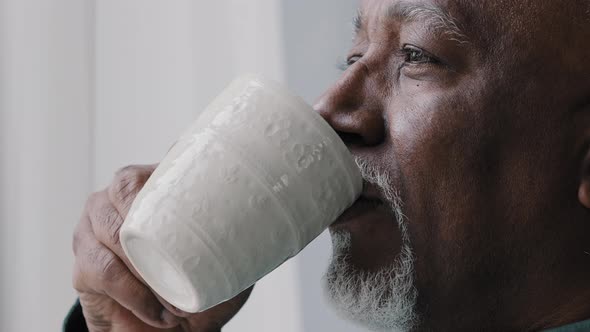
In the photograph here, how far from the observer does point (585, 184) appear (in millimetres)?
950

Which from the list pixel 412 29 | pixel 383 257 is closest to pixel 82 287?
pixel 383 257

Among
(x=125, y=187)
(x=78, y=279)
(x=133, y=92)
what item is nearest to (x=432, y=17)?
(x=125, y=187)

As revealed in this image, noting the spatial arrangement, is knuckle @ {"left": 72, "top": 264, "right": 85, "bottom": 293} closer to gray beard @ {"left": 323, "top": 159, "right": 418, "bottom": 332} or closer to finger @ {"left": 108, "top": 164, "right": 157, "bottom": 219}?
finger @ {"left": 108, "top": 164, "right": 157, "bottom": 219}

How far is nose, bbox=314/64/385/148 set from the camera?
93 cm

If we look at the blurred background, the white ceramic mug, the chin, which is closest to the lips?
the chin

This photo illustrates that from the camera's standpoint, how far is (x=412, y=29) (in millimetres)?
968

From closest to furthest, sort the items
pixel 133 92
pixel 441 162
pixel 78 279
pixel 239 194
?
pixel 239 194 < pixel 441 162 < pixel 78 279 < pixel 133 92

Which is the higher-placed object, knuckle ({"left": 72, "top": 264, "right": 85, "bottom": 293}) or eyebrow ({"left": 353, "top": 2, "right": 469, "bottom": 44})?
Answer: eyebrow ({"left": 353, "top": 2, "right": 469, "bottom": 44})

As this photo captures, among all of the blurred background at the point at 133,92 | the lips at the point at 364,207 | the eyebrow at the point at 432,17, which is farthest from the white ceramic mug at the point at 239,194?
the blurred background at the point at 133,92

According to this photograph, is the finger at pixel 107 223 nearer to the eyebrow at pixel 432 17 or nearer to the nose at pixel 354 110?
the nose at pixel 354 110

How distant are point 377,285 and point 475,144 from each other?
7.1 inches

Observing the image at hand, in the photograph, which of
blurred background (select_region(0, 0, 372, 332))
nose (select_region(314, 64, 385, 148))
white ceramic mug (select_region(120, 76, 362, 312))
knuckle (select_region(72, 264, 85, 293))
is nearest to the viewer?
white ceramic mug (select_region(120, 76, 362, 312))

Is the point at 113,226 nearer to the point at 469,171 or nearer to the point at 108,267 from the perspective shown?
the point at 108,267

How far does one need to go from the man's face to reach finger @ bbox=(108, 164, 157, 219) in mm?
231
